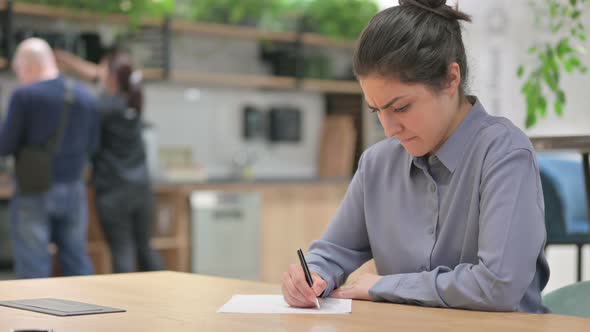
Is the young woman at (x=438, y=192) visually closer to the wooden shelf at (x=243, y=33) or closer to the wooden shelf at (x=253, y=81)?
the wooden shelf at (x=253, y=81)

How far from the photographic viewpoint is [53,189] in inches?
185

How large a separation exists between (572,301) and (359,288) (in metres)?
0.51

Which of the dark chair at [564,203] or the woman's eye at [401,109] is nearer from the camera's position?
the woman's eye at [401,109]

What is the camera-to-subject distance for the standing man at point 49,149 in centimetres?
459

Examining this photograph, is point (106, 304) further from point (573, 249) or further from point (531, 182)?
point (573, 249)

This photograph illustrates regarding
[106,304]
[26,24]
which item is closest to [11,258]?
[26,24]

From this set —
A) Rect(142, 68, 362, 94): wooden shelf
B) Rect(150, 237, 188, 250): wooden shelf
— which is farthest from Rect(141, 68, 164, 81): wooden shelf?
Rect(150, 237, 188, 250): wooden shelf

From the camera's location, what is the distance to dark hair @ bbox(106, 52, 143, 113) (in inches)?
205

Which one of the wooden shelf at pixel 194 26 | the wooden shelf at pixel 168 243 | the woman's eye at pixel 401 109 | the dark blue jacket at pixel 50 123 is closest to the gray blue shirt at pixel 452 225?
the woman's eye at pixel 401 109

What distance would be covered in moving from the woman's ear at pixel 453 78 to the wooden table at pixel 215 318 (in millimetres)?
448

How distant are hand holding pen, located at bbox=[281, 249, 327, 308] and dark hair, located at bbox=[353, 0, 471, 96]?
0.39 metres

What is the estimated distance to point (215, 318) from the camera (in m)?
1.42

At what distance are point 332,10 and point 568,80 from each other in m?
3.81

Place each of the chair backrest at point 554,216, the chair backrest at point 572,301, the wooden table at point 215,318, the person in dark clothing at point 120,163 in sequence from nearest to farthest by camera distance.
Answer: the wooden table at point 215,318, the chair backrest at point 572,301, the chair backrest at point 554,216, the person in dark clothing at point 120,163
